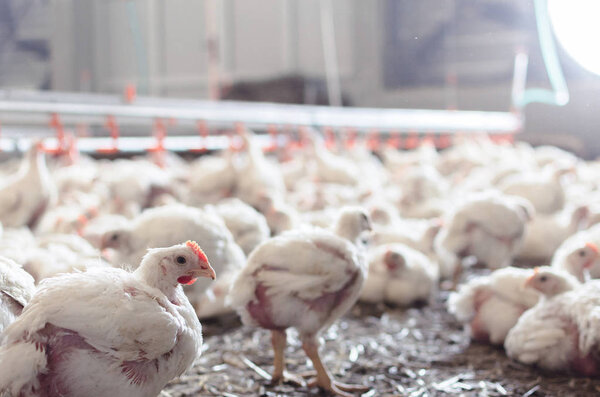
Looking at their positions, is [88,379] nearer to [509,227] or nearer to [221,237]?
[221,237]

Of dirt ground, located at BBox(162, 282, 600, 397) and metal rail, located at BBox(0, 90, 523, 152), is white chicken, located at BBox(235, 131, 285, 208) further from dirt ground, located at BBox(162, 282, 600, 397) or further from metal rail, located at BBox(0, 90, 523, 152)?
dirt ground, located at BBox(162, 282, 600, 397)

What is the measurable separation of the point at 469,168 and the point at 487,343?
177 inches

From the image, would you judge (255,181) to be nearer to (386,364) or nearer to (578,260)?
(386,364)

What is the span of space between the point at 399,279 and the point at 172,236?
1.54 metres

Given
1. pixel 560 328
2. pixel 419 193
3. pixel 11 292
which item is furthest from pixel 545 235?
pixel 11 292

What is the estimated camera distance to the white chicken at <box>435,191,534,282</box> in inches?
167

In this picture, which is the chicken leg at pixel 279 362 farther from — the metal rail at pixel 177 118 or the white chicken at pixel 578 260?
the metal rail at pixel 177 118

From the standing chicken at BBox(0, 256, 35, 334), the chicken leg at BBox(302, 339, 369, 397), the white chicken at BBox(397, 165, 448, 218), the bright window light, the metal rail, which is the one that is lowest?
the chicken leg at BBox(302, 339, 369, 397)

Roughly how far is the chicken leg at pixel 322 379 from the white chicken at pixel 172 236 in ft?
2.34

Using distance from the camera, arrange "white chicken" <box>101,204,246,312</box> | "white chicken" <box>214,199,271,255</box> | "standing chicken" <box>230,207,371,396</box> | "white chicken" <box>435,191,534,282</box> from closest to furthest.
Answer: "standing chicken" <box>230,207,371,396</box>, "white chicken" <box>101,204,246,312</box>, "white chicken" <box>214,199,271,255</box>, "white chicken" <box>435,191,534,282</box>

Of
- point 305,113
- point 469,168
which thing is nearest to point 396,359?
point 469,168

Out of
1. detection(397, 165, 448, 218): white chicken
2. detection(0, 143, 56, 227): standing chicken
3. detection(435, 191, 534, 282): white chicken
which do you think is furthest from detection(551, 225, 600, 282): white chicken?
detection(0, 143, 56, 227): standing chicken

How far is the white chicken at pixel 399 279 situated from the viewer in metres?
4.02

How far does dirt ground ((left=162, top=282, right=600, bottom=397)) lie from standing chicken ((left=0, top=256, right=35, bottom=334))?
0.79m
